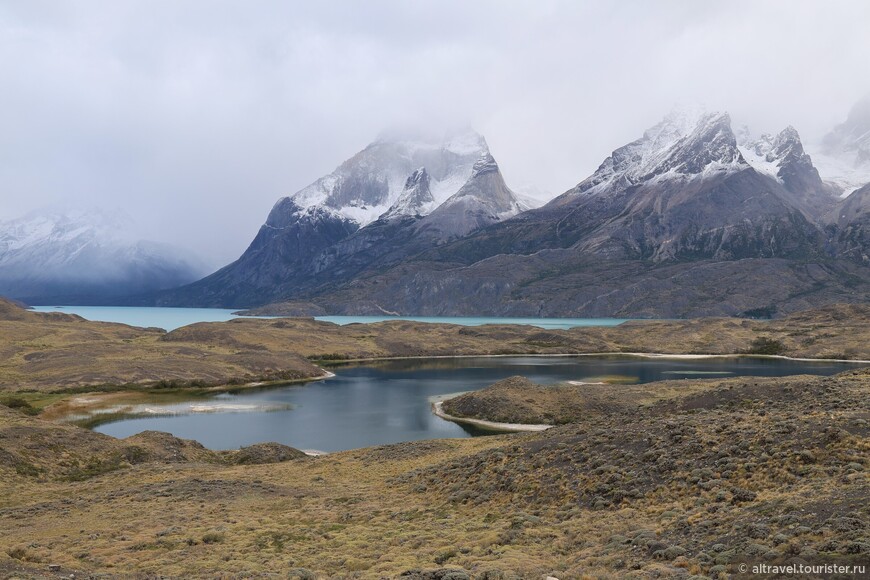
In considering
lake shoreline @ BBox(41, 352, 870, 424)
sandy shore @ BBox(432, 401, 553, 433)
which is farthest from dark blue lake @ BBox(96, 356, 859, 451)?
lake shoreline @ BBox(41, 352, 870, 424)

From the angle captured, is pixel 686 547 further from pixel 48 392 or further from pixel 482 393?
pixel 48 392

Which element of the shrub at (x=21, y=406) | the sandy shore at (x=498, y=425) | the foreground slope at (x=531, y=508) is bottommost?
the sandy shore at (x=498, y=425)

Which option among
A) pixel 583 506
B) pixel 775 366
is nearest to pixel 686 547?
pixel 583 506

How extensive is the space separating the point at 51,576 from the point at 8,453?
127 feet

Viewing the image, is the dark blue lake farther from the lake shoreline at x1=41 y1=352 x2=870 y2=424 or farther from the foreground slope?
the foreground slope

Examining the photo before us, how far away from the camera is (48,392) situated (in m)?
114

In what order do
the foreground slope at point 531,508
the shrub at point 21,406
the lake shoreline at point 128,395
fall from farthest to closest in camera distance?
the lake shoreline at point 128,395
the shrub at point 21,406
the foreground slope at point 531,508

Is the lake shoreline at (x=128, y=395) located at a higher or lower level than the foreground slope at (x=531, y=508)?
lower

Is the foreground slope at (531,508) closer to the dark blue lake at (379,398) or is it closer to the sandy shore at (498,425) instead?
the dark blue lake at (379,398)

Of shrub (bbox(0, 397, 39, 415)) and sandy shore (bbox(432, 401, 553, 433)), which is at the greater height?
shrub (bbox(0, 397, 39, 415))

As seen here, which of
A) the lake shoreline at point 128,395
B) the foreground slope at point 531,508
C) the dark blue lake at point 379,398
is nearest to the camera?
the foreground slope at point 531,508

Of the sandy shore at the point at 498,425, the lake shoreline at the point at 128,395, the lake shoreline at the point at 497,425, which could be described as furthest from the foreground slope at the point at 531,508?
the lake shoreline at the point at 128,395

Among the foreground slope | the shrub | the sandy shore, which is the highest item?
the foreground slope

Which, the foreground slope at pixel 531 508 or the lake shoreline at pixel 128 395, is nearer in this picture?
the foreground slope at pixel 531 508
